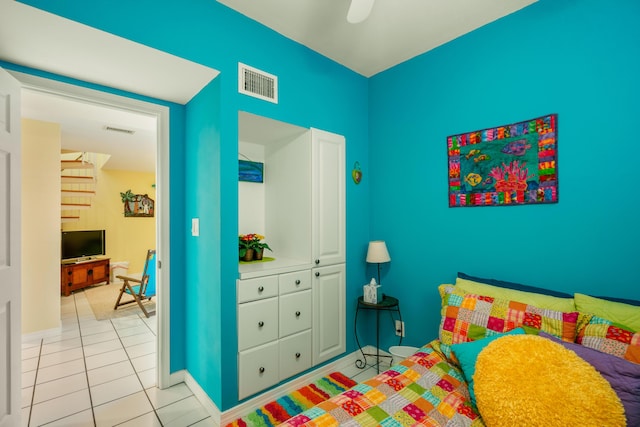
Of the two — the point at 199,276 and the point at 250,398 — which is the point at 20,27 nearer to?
the point at 199,276

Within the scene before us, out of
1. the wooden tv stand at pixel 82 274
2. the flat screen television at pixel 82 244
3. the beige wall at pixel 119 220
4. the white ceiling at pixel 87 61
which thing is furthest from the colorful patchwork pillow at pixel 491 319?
the beige wall at pixel 119 220

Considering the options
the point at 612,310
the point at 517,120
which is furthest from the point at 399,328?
the point at 517,120

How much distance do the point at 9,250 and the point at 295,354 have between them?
196cm

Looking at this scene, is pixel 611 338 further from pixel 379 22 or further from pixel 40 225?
pixel 40 225

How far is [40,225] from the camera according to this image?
3.38 meters

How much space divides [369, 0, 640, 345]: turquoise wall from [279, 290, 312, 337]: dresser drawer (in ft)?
2.91

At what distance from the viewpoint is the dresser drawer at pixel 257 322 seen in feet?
6.70

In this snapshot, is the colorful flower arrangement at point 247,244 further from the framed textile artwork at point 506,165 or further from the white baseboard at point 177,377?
the framed textile artwork at point 506,165

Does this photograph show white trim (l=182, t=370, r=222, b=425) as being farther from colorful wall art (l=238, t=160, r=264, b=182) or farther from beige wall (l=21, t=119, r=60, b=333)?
beige wall (l=21, t=119, r=60, b=333)

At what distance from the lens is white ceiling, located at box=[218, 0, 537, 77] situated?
6.48 feet

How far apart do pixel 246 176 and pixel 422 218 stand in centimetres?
168

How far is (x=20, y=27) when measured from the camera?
1.48m

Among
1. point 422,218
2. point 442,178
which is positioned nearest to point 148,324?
point 422,218

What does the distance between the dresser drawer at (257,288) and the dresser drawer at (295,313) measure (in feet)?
0.42
